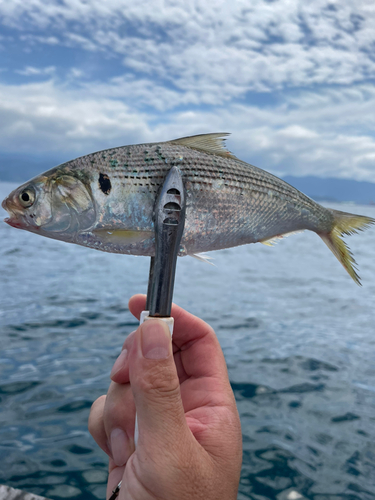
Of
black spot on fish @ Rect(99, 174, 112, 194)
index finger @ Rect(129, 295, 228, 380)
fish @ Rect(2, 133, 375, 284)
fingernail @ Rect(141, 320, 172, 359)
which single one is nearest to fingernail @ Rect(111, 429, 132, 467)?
index finger @ Rect(129, 295, 228, 380)

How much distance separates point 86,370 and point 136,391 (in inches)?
292

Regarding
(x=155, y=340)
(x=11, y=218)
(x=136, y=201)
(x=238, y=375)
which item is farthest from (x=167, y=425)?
(x=238, y=375)

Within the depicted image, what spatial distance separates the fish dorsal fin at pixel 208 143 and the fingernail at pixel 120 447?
2.03m

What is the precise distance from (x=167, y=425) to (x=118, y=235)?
98cm

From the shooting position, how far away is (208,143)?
1.94m

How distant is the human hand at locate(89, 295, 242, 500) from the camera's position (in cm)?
183

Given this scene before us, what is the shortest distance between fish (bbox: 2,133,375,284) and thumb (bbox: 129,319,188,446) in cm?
45

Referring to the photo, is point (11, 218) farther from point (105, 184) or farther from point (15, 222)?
point (105, 184)

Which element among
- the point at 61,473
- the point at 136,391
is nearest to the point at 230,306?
the point at 61,473

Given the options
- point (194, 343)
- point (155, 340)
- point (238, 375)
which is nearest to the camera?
point (155, 340)

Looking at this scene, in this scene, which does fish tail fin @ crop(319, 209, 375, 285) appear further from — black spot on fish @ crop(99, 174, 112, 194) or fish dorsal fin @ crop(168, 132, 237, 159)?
black spot on fish @ crop(99, 174, 112, 194)

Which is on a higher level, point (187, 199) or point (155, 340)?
point (187, 199)

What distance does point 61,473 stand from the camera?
5.71m

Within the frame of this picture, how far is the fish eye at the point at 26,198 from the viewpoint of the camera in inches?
65.1
